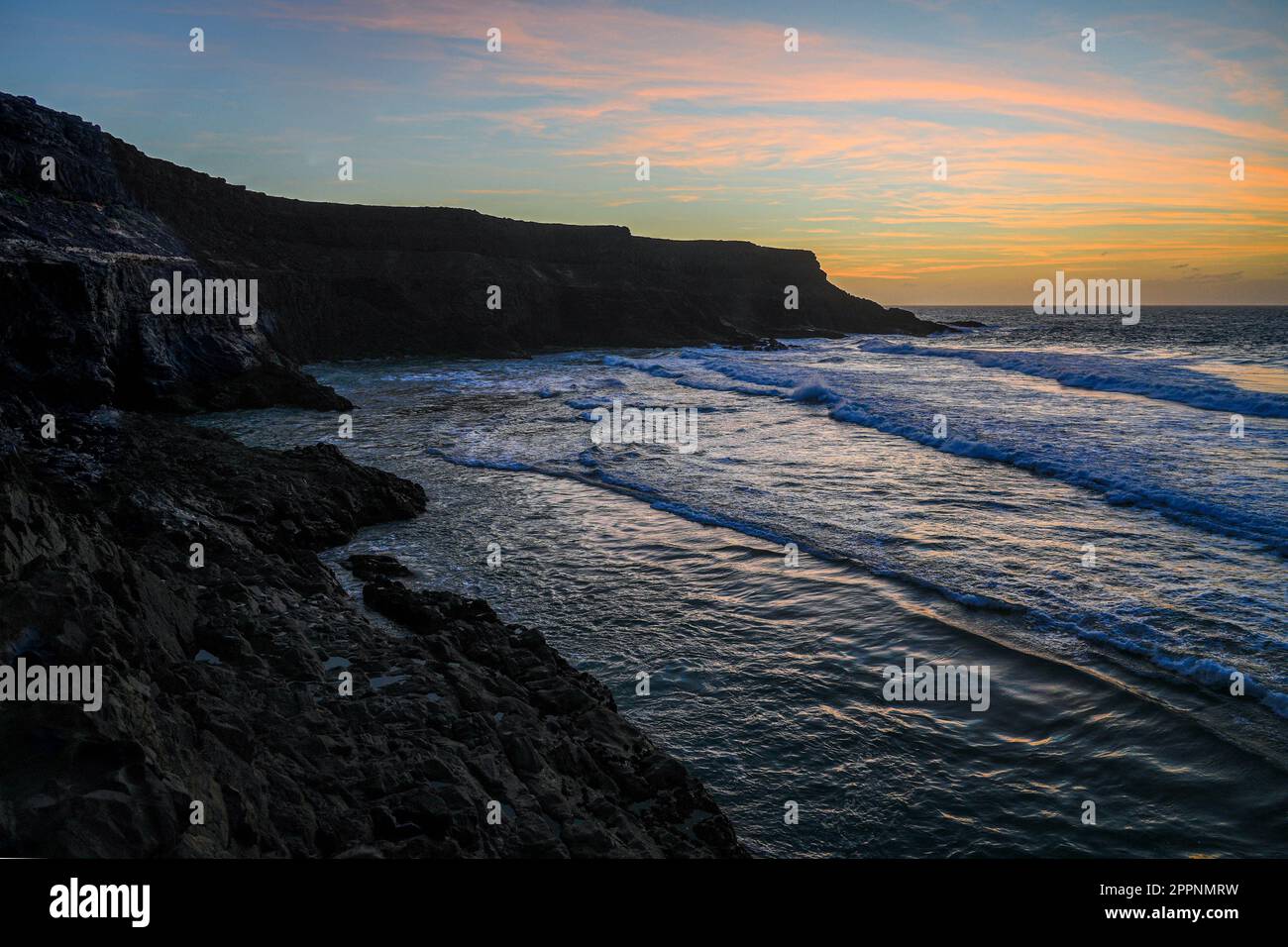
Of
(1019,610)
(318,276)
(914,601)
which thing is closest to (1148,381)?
(1019,610)

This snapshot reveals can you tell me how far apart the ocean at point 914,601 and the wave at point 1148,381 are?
321 centimetres

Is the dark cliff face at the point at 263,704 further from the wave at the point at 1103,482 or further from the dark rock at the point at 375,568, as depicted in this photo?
the wave at the point at 1103,482

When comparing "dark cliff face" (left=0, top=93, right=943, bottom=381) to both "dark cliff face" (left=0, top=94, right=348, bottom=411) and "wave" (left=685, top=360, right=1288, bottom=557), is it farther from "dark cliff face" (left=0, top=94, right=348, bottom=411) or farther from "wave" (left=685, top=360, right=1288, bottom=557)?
"wave" (left=685, top=360, right=1288, bottom=557)

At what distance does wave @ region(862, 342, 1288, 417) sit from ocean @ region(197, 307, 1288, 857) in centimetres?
321

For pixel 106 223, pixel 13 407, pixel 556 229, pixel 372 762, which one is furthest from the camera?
pixel 556 229

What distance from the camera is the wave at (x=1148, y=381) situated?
24.3 metres

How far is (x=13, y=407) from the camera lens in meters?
11.2

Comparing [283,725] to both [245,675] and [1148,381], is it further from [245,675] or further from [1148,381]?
[1148,381]

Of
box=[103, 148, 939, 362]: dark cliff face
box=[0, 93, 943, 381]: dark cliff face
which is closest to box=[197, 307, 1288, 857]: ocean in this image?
box=[0, 93, 943, 381]: dark cliff face

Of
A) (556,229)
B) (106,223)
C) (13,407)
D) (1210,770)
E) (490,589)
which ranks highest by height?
(556,229)

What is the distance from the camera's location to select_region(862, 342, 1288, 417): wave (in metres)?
24.3
